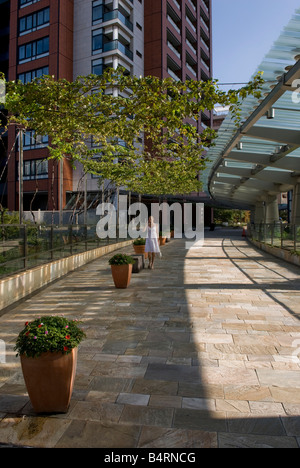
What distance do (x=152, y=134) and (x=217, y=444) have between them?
8.17 metres

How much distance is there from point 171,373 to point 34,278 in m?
5.56

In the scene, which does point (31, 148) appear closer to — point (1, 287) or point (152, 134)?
point (152, 134)

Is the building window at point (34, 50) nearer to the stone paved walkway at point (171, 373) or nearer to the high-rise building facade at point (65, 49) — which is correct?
the high-rise building facade at point (65, 49)

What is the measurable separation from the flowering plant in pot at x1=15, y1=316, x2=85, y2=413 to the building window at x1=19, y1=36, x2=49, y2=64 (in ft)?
118

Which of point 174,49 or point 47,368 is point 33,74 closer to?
point 174,49

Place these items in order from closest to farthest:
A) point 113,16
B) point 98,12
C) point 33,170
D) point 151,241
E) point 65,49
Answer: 1. point 151,241
2. point 113,16
3. point 33,170
4. point 65,49
5. point 98,12

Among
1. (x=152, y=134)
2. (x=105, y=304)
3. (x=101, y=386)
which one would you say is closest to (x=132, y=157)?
(x=152, y=134)

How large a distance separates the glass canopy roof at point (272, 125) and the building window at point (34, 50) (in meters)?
22.4

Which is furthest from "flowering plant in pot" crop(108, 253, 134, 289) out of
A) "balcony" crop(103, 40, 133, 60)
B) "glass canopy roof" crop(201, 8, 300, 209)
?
"balcony" crop(103, 40, 133, 60)

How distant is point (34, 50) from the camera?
110 ft

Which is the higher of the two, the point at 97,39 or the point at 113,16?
the point at 113,16

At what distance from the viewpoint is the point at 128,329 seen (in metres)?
5.55

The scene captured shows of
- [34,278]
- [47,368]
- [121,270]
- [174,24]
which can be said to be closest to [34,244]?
[34,278]

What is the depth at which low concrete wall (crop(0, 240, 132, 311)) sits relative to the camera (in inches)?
275
